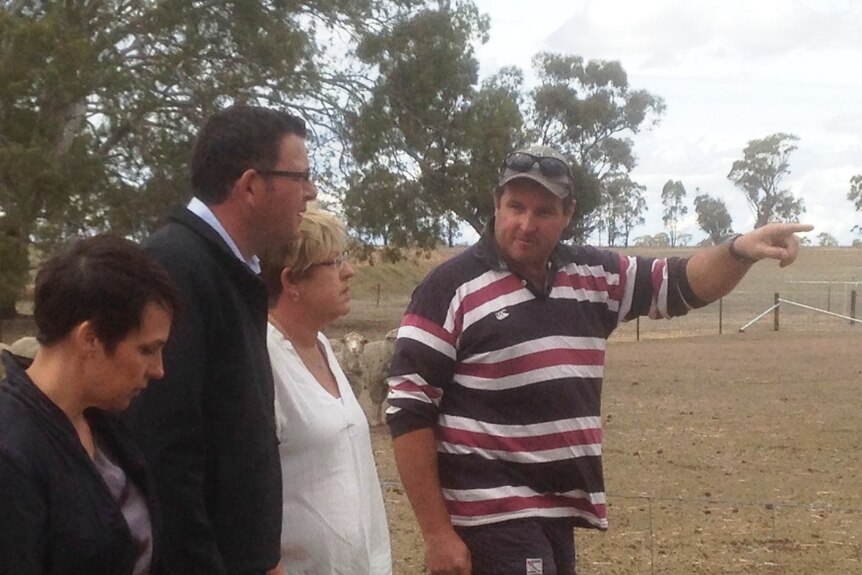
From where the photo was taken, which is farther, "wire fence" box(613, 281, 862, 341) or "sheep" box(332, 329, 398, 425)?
"wire fence" box(613, 281, 862, 341)

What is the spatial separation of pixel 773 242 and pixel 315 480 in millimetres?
1408

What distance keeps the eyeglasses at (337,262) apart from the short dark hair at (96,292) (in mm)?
1052

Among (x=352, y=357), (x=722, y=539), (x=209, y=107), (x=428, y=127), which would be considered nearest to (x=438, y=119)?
(x=428, y=127)

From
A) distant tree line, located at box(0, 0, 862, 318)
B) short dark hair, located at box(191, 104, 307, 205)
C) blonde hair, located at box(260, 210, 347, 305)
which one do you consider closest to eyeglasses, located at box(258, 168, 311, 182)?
short dark hair, located at box(191, 104, 307, 205)

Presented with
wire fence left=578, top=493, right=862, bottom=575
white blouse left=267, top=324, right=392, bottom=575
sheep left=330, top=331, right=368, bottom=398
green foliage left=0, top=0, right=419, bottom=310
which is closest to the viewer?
white blouse left=267, top=324, right=392, bottom=575

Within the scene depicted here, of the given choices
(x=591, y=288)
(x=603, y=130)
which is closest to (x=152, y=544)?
(x=591, y=288)

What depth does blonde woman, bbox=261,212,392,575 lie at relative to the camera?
295cm

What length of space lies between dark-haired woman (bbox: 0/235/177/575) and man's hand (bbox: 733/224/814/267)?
180cm

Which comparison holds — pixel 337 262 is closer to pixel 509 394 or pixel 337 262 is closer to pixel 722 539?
pixel 509 394

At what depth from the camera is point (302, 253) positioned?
312 cm

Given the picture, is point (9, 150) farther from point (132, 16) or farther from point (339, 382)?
point (339, 382)

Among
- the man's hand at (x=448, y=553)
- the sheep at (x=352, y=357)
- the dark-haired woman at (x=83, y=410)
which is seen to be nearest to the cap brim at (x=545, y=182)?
the man's hand at (x=448, y=553)

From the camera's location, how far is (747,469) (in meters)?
10.0

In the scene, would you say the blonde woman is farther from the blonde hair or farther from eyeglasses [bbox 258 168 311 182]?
eyeglasses [bbox 258 168 311 182]
